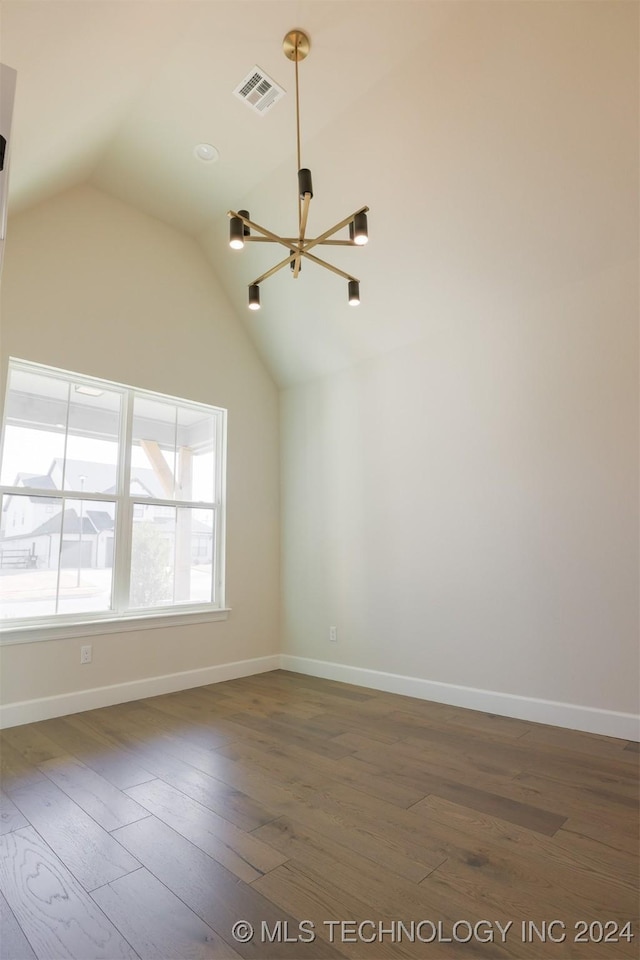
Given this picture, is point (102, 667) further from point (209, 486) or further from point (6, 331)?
point (6, 331)

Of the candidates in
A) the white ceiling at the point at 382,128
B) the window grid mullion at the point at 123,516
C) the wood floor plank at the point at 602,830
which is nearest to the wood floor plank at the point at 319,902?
the wood floor plank at the point at 602,830

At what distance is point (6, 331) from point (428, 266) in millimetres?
2902

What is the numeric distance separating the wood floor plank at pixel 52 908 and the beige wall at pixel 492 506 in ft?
8.55

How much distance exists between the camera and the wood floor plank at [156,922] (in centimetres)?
130

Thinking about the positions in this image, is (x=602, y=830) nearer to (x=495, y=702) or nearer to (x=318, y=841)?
(x=318, y=841)

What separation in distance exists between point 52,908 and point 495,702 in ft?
8.77

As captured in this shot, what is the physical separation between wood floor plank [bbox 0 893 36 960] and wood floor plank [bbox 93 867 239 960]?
197 millimetres

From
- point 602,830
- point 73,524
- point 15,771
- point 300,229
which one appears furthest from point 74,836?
point 300,229

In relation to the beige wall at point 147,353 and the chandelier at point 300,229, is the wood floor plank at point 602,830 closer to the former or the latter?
the chandelier at point 300,229

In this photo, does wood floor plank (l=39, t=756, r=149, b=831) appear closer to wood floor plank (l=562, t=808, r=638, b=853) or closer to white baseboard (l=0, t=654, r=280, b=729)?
white baseboard (l=0, t=654, r=280, b=729)

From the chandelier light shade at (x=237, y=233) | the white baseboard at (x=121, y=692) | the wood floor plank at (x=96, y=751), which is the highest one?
the chandelier light shade at (x=237, y=233)

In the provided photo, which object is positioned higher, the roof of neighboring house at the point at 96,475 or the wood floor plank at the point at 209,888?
the roof of neighboring house at the point at 96,475

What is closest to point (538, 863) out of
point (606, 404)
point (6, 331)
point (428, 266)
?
point (606, 404)

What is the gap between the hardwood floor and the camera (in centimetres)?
136
